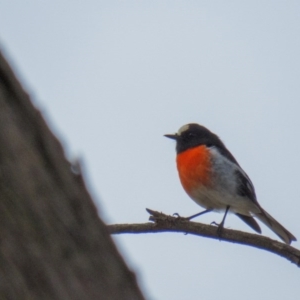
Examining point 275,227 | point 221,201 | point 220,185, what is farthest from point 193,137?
point 275,227

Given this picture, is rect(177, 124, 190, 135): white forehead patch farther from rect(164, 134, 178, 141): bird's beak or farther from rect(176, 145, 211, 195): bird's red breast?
rect(176, 145, 211, 195): bird's red breast

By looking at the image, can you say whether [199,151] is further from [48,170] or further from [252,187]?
[48,170]

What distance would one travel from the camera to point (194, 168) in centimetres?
746

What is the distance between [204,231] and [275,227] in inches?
67.3

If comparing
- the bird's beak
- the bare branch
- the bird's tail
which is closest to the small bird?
the bird's tail

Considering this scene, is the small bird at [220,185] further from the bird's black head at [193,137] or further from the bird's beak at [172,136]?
the bird's beak at [172,136]

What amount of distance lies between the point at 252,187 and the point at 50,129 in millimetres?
6152

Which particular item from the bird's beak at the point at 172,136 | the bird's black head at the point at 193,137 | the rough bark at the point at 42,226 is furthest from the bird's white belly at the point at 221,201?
the rough bark at the point at 42,226

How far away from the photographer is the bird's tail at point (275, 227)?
7242mm

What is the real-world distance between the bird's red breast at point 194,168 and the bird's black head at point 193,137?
0.57 feet

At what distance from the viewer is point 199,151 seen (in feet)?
25.3

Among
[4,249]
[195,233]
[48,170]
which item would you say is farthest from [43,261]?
[195,233]

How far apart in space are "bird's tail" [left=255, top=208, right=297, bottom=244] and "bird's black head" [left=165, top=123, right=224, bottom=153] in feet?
3.29

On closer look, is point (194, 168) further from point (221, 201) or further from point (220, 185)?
point (221, 201)
